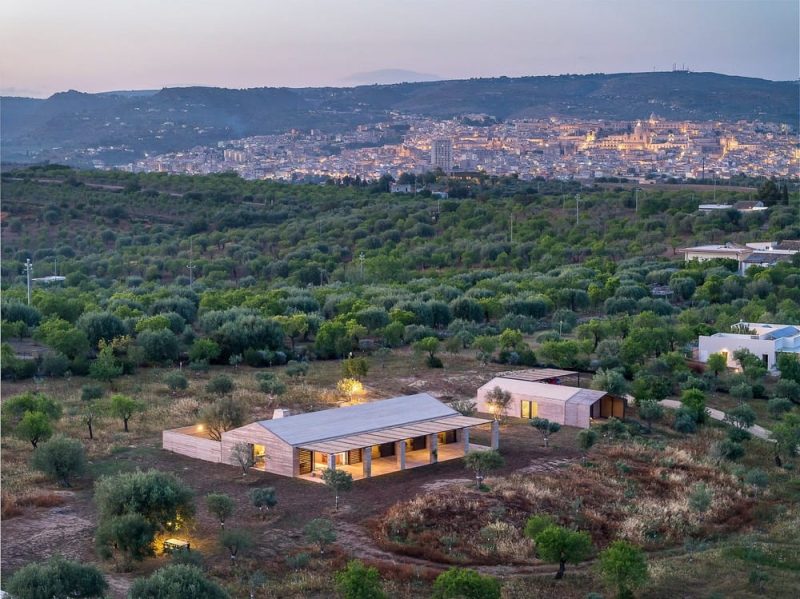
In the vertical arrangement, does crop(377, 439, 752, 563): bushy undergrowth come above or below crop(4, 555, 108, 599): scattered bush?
below

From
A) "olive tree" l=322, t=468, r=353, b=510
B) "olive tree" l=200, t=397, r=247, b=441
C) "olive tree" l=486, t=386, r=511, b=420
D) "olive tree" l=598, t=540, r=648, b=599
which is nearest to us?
"olive tree" l=598, t=540, r=648, b=599

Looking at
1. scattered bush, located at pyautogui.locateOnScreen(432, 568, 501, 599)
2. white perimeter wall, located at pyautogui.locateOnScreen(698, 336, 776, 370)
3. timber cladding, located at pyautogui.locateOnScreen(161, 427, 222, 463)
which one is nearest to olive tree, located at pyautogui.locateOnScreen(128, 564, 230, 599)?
scattered bush, located at pyautogui.locateOnScreen(432, 568, 501, 599)

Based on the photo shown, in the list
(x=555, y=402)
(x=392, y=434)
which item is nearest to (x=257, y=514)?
(x=392, y=434)

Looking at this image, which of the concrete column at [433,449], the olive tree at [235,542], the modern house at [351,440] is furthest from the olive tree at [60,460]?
the concrete column at [433,449]

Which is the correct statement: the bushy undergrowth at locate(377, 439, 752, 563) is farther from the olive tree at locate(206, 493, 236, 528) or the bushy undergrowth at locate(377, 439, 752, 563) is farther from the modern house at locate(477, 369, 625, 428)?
the modern house at locate(477, 369, 625, 428)

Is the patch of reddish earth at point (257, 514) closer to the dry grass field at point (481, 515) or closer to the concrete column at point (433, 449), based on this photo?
the dry grass field at point (481, 515)

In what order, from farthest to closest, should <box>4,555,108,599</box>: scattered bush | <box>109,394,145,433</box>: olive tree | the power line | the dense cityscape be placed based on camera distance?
the dense cityscape < the power line < <box>109,394,145,433</box>: olive tree < <box>4,555,108,599</box>: scattered bush
